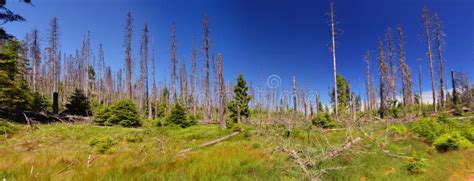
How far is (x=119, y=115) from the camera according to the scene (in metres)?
20.2

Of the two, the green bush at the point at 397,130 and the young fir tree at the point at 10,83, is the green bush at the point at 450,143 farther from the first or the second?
the young fir tree at the point at 10,83

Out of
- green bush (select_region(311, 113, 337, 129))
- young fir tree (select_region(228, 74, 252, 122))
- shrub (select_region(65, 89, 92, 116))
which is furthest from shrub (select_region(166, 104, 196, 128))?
young fir tree (select_region(228, 74, 252, 122))

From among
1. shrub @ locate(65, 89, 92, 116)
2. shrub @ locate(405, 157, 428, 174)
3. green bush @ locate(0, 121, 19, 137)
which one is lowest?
shrub @ locate(405, 157, 428, 174)

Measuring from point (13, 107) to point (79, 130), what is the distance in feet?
25.2

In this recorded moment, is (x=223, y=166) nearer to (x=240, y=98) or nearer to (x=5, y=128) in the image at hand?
(x=5, y=128)

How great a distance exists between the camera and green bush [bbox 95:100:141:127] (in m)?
20.0

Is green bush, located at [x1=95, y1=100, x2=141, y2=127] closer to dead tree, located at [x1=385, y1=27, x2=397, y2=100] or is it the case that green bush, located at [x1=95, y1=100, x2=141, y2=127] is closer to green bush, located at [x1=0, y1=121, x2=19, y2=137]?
green bush, located at [x1=0, y1=121, x2=19, y2=137]

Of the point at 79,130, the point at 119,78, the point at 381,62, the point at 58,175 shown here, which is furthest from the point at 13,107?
the point at 119,78

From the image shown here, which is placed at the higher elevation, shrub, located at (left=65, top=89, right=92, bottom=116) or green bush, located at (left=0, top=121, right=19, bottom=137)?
shrub, located at (left=65, top=89, right=92, bottom=116)

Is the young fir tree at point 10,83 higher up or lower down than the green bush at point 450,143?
higher up

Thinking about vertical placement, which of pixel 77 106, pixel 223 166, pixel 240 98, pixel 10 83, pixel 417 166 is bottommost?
pixel 417 166

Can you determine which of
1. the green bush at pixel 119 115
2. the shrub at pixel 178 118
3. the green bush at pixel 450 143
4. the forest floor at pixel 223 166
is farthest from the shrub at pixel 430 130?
the green bush at pixel 119 115

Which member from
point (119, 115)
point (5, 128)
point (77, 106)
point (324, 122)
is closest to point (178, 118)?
point (119, 115)

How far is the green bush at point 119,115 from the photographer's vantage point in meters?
20.0
